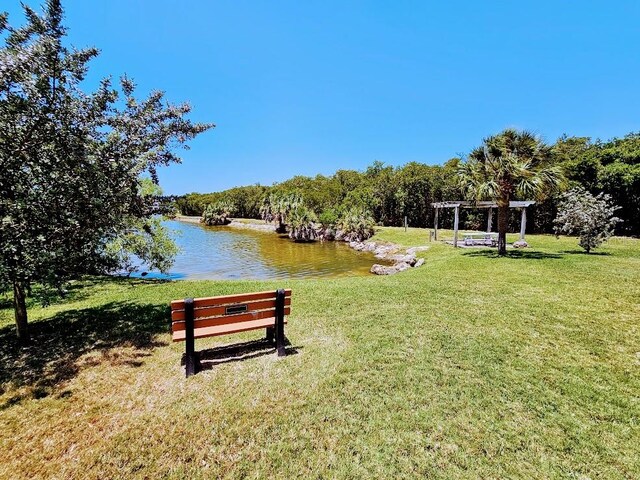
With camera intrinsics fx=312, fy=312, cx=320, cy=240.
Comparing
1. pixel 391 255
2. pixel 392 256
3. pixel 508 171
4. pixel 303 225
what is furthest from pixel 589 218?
pixel 303 225

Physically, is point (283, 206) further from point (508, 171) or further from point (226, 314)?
point (226, 314)

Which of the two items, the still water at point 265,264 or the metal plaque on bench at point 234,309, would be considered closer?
the metal plaque on bench at point 234,309

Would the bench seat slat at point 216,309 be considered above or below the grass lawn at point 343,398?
above

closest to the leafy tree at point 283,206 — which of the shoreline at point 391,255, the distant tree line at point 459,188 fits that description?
the distant tree line at point 459,188

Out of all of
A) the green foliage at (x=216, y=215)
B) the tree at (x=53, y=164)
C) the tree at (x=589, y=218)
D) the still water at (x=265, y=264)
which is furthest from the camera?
the green foliage at (x=216, y=215)

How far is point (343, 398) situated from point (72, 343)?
5.09 metres

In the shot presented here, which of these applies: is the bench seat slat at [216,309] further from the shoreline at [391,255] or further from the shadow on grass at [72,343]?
the shoreline at [391,255]

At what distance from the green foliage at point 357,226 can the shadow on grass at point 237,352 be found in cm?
3052

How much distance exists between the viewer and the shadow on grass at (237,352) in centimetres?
488

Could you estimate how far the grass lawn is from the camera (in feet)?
9.77

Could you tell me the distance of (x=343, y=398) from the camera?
3.90 m

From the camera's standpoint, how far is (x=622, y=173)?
79.1ft

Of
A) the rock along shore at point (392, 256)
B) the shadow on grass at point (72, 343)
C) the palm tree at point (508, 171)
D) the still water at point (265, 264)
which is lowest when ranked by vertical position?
the still water at point (265, 264)

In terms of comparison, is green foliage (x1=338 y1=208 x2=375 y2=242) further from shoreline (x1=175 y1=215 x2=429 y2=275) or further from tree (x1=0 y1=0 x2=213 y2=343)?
tree (x1=0 y1=0 x2=213 y2=343)
